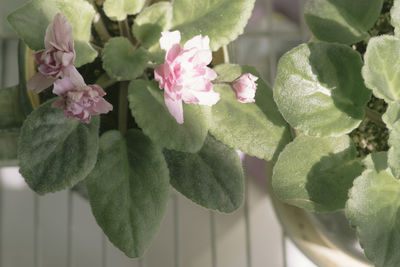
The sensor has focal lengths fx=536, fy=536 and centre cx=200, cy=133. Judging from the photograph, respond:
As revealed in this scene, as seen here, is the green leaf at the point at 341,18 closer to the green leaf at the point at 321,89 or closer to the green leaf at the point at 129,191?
the green leaf at the point at 321,89

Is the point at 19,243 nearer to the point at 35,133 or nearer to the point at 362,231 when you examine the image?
the point at 35,133

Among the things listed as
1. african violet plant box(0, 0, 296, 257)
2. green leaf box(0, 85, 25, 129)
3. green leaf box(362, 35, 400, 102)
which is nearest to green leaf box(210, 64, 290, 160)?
african violet plant box(0, 0, 296, 257)

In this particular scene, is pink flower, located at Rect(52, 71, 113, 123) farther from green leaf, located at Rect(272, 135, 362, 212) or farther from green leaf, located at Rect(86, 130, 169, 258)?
green leaf, located at Rect(272, 135, 362, 212)

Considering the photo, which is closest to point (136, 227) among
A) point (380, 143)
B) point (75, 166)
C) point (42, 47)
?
point (75, 166)

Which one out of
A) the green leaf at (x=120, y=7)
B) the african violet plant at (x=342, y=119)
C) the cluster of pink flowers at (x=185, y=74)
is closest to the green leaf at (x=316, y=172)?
the african violet plant at (x=342, y=119)

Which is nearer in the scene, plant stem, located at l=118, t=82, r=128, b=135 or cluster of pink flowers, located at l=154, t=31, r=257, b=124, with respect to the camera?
cluster of pink flowers, located at l=154, t=31, r=257, b=124

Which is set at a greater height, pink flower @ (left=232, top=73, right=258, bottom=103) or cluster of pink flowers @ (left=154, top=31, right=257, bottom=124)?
cluster of pink flowers @ (left=154, top=31, right=257, bottom=124)
